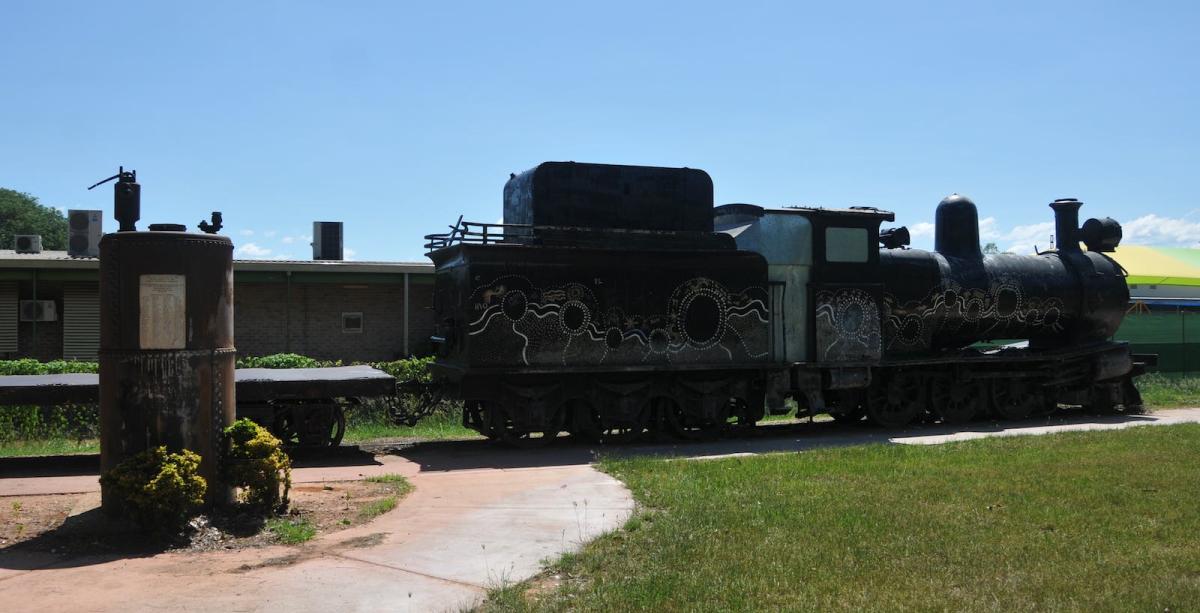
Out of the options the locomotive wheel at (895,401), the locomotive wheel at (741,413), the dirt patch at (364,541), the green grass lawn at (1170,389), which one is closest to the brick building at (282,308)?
the locomotive wheel at (741,413)

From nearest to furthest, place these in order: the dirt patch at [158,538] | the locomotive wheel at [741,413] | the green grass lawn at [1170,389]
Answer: the dirt patch at [158,538]
the locomotive wheel at [741,413]
the green grass lawn at [1170,389]

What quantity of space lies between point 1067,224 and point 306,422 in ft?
48.6

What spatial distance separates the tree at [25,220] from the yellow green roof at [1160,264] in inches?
2362

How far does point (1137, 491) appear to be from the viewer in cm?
933

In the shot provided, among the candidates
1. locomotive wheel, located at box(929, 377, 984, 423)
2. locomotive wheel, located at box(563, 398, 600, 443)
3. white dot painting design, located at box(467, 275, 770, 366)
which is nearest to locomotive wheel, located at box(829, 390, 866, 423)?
locomotive wheel, located at box(929, 377, 984, 423)

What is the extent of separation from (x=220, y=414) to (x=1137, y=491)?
8480mm

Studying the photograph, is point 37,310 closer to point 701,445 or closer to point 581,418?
point 581,418

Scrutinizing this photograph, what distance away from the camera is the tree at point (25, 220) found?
6450cm

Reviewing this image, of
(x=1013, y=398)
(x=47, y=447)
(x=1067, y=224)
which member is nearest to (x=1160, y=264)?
(x=1067, y=224)

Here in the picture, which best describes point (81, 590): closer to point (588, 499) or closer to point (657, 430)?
point (588, 499)

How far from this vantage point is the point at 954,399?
683 inches

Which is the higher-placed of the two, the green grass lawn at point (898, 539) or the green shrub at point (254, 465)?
the green shrub at point (254, 465)

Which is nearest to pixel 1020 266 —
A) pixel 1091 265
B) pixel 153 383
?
pixel 1091 265

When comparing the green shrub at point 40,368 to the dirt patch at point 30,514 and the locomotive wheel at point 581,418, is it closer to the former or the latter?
the dirt patch at point 30,514
